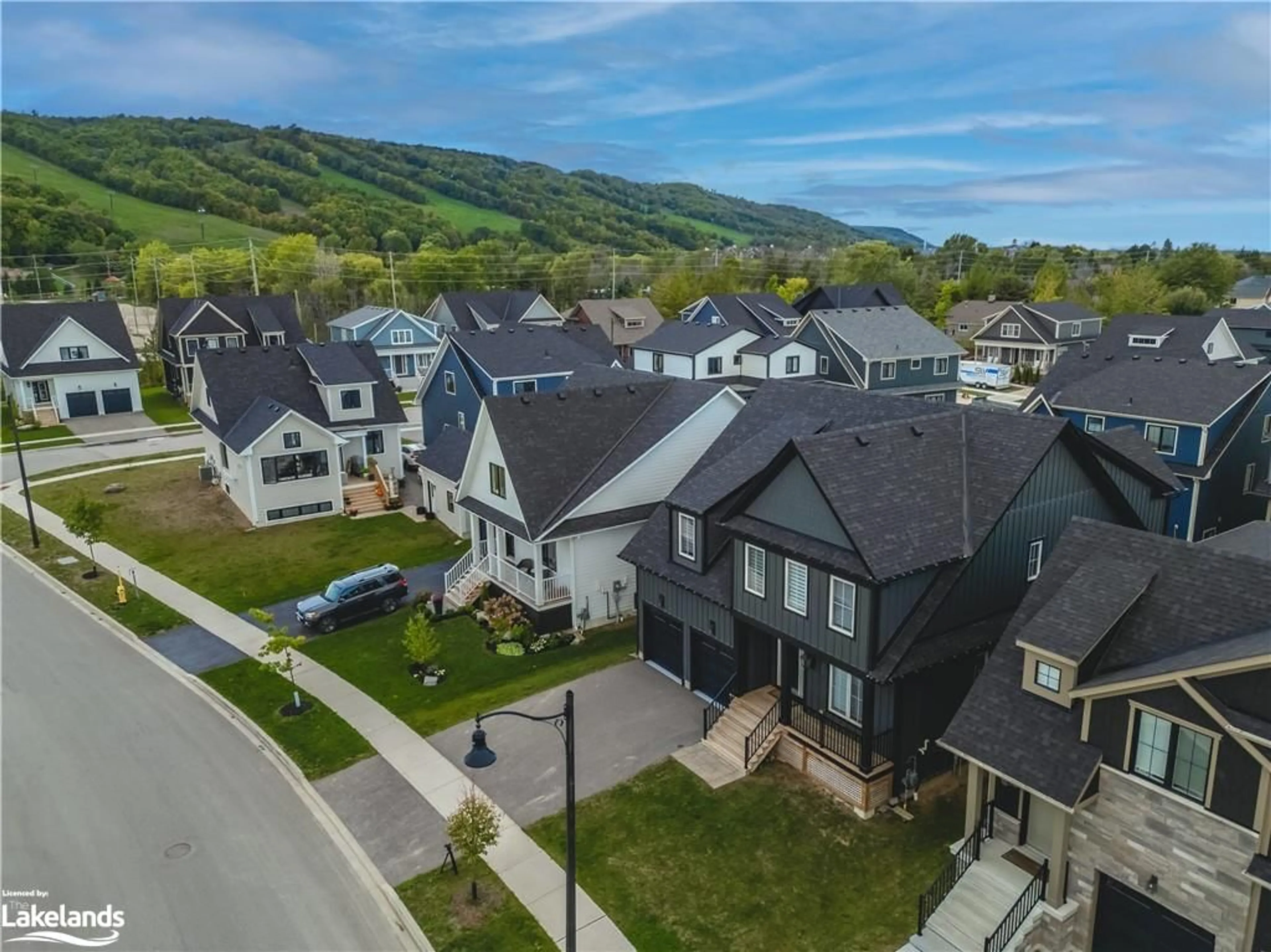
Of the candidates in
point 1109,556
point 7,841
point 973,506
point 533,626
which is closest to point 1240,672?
point 1109,556

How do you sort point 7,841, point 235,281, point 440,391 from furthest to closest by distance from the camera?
1. point 235,281
2. point 440,391
3. point 7,841

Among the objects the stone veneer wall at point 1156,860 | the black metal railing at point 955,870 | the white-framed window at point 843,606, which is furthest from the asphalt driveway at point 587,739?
the stone veneer wall at point 1156,860

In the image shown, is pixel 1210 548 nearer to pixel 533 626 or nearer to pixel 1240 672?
pixel 1240 672

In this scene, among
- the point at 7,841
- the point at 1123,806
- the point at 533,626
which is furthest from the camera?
the point at 533,626

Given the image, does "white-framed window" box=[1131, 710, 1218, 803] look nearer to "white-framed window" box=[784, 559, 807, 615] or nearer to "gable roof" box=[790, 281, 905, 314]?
"white-framed window" box=[784, 559, 807, 615]

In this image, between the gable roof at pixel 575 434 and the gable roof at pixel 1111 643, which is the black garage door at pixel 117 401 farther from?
the gable roof at pixel 1111 643

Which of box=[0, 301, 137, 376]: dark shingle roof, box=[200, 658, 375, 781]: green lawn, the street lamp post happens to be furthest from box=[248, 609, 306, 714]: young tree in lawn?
box=[0, 301, 137, 376]: dark shingle roof
